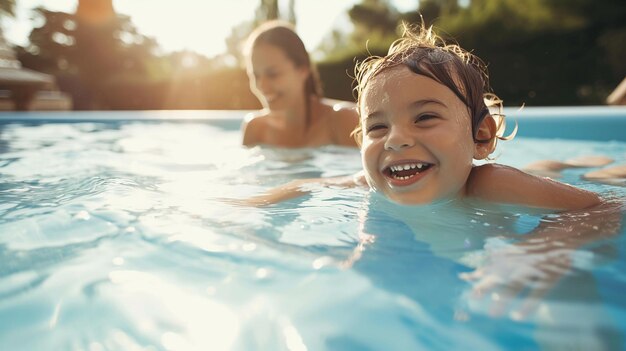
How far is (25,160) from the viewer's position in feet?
12.4

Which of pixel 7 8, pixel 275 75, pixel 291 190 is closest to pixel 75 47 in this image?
pixel 7 8

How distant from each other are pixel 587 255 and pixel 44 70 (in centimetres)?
2323

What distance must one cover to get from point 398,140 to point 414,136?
0.07 meters

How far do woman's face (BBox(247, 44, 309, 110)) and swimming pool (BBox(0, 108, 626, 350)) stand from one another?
63.3 inches

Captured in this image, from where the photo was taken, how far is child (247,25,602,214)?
72.6 inches

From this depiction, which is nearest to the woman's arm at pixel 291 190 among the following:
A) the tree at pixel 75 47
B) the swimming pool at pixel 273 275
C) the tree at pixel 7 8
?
the swimming pool at pixel 273 275

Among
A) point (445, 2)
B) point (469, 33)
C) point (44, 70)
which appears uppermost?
point (445, 2)

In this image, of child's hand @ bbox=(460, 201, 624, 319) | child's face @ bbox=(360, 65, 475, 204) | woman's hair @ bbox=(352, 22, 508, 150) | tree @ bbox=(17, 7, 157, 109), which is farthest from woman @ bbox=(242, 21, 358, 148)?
tree @ bbox=(17, 7, 157, 109)

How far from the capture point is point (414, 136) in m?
1.82

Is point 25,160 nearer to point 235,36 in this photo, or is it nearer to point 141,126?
point 141,126

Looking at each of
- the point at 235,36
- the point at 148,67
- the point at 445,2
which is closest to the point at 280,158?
the point at 445,2

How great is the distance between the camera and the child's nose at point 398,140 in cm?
180

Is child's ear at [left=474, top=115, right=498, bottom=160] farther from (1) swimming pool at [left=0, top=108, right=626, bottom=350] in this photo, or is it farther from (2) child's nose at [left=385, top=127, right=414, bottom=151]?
(2) child's nose at [left=385, top=127, right=414, bottom=151]

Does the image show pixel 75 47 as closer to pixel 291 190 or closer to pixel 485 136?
pixel 291 190
